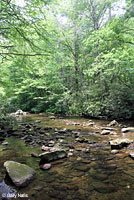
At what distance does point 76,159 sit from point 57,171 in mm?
664

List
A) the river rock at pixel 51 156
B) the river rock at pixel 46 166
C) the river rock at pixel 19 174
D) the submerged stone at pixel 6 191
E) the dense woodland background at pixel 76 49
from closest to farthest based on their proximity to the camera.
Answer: the submerged stone at pixel 6 191
the river rock at pixel 19 174
the river rock at pixel 46 166
the river rock at pixel 51 156
the dense woodland background at pixel 76 49

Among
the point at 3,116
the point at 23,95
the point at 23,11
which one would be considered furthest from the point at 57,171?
the point at 23,95

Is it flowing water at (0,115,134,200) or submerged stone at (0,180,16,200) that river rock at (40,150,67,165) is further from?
submerged stone at (0,180,16,200)

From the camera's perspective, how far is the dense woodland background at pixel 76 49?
3.87 meters

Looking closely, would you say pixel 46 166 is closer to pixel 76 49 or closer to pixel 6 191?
pixel 6 191

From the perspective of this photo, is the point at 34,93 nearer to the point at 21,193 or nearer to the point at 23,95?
the point at 23,95

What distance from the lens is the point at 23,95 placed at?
2264 centimetres

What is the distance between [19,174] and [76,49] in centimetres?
1553

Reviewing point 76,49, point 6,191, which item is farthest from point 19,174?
point 76,49

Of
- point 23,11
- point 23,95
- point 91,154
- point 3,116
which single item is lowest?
point 91,154

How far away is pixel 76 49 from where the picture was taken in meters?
15.7

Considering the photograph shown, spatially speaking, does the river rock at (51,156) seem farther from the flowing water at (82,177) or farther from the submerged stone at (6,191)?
the submerged stone at (6,191)

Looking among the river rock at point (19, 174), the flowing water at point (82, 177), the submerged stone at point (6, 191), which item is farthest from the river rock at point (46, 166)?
the submerged stone at point (6, 191)

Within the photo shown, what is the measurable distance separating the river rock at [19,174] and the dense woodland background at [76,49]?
115 inches
